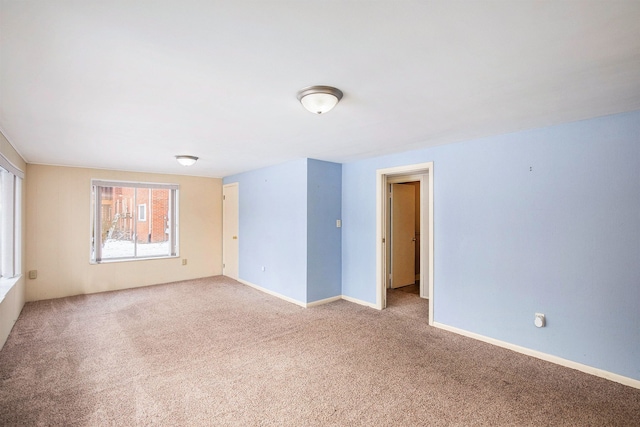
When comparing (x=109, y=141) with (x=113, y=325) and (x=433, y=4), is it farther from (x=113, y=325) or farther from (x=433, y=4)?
(x=433, y=4)

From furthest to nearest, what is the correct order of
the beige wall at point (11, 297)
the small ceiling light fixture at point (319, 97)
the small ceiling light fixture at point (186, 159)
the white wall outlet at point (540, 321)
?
1. the small ceiling light fixture at point (186, 159)
2. the beige wall at point (11, 297)
3. the white wall outlet at point (540, 321)
4. the small ceiling light fixture at point (319, 97)

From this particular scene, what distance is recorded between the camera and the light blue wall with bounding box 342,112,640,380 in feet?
8.62

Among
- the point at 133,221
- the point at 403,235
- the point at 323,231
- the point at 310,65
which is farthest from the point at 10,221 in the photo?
the point at 403,235

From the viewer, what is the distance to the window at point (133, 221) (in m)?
5.68

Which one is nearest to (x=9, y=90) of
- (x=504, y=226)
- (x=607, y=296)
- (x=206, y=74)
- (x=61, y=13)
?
(x=61, y=13)

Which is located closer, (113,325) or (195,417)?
(195,417)

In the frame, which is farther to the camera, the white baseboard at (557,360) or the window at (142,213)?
the window at (142,213)

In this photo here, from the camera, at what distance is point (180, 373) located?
108 inches

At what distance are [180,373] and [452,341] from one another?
278 cm

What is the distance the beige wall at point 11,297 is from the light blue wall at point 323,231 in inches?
136

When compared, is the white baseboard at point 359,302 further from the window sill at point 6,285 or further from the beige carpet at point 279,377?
the window sill at point 6,285

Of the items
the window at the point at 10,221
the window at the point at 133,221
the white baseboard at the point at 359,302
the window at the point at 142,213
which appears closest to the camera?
the window at the point at 10,221

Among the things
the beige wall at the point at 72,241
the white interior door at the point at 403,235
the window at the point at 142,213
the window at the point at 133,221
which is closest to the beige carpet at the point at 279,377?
the beige wall at the point at 72,241

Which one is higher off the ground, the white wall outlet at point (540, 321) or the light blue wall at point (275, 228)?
the light blue wall at point (275, 228)
